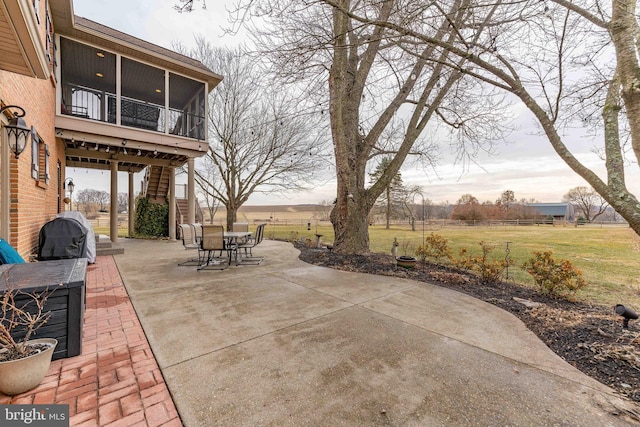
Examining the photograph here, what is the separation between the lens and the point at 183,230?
655cm

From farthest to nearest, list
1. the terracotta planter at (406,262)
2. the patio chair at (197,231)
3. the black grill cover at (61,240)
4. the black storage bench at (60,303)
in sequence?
the patio chair at (197,231), the terracotta planter at (406,262), the black grill cover at (61,240), the black storage bench at (60,303)

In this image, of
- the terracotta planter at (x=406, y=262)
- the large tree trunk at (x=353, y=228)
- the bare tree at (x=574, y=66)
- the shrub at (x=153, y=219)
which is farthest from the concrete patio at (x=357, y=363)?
the shrub at (x=153, y=219)

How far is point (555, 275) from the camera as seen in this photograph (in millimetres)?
4203

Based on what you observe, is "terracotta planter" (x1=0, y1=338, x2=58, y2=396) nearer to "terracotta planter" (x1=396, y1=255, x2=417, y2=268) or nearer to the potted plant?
the potted plant

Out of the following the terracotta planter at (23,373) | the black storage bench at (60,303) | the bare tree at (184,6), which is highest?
the bare tree at (184,6)

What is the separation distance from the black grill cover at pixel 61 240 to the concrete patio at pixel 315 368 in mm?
1703

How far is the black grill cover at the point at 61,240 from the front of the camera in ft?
15.4

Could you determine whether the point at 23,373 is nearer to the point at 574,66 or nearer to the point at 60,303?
the point at 60,303

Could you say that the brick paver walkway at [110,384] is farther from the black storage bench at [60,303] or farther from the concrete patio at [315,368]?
the black storage bench at [60,303]

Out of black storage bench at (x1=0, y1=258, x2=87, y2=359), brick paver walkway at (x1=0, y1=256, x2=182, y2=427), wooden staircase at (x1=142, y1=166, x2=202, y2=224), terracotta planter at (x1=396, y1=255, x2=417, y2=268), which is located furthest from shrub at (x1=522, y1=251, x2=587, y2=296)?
wooden staircase at (x1=142, y1=166, x2=202, y2=224)

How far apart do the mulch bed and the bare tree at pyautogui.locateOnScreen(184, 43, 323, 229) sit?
9551 millimetres

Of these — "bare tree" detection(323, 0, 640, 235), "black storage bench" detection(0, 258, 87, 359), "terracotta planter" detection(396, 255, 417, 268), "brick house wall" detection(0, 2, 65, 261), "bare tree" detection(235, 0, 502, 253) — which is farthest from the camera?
"bare tree" detection(235, 0, 502, 253)

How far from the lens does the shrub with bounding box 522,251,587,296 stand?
13.4 ft

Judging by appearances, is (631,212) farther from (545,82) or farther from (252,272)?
(252,272)
